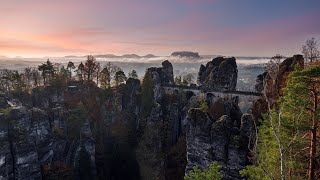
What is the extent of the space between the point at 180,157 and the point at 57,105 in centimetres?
2477

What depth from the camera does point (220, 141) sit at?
30.7 metres

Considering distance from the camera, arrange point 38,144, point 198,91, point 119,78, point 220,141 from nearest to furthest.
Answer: point 220,141, point 38,144, point 198,91, point 119,78

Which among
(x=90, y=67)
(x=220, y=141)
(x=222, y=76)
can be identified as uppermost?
(x=90, y=67)

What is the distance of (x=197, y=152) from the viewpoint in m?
32.4

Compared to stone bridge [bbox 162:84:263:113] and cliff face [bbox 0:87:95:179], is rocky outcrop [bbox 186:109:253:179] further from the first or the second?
cliff face [bbox 0:87:95:179]

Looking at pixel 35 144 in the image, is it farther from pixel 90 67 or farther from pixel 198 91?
pixel 198 91

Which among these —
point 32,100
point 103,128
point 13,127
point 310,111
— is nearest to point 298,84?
point 310,111

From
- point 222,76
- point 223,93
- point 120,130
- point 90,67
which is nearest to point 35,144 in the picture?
point 120,130

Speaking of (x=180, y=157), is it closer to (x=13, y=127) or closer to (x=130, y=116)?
(x=130, y=116)

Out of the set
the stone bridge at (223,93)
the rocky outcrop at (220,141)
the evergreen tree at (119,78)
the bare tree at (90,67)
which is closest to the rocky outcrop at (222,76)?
the stone bridge at (223,93)

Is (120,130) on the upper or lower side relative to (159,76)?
lower

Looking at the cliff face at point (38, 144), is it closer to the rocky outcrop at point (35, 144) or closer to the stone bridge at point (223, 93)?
the rocky outcrop at point (35, 144)

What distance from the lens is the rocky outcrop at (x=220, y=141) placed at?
29.4 m

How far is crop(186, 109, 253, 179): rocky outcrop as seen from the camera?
29422 mm
